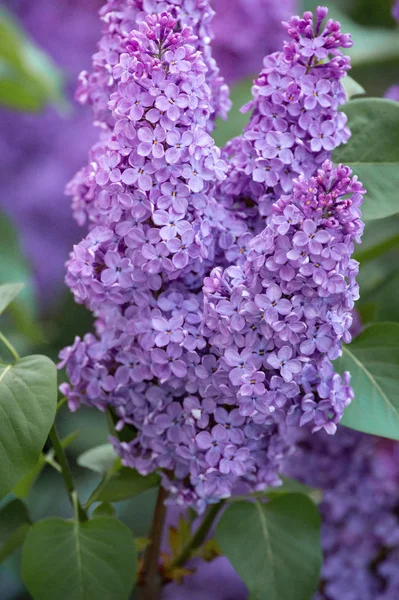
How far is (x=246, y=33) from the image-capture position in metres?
1.07

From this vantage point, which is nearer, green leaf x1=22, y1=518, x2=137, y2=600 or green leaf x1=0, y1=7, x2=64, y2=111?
green leaf x1=22, y1=518, x2=137, y2=600

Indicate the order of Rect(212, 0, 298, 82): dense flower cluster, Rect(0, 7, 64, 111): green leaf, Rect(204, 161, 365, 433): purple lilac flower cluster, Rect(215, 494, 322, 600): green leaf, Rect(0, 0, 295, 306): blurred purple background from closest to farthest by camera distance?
Rect(204, 161, 365, 433): purple lilac flower cluster < Rect(215, 494, 322, 600): green leaf < Rect(0, 7, 64, 111): green leaf < Rect(212, 0, 298, 82): dense flower cluster < Rect(0, 0, 295, 306): blurred purple background

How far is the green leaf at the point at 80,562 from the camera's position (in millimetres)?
445

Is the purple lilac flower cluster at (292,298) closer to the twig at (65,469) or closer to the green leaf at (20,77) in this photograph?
the twig at (65,469)

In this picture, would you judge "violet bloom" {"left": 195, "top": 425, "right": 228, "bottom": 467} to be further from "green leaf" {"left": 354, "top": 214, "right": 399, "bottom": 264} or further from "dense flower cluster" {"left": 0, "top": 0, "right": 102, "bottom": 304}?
"dense flower cluster" {"left": 0, "top": 0, "right": 102, "bottom": 304}

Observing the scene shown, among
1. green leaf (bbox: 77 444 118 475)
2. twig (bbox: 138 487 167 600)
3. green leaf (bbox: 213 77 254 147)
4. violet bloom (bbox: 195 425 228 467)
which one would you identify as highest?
green leaf (bbox: 213 77 254 147)

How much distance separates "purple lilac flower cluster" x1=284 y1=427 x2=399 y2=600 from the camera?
0.63 meters

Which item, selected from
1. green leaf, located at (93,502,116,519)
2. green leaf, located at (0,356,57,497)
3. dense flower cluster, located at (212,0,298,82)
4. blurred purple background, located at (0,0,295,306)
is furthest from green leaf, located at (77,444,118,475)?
blurred purple background, located at (0,0,295,306)

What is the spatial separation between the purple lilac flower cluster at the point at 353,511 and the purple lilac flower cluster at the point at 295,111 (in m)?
0.26

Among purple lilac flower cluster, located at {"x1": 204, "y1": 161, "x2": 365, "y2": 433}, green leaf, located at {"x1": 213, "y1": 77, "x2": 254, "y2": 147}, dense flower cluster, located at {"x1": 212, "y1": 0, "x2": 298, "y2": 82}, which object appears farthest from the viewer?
dense flower cluster, located at {"x1": 212, "y1": 0, "x2": 298, "y2": 82}

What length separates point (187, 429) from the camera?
0.42 meters

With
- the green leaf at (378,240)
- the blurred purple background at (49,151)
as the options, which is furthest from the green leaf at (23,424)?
the blurred purple background at (49,151)

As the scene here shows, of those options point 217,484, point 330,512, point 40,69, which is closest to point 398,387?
point 217,484

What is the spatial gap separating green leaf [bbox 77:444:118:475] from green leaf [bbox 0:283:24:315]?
12cm
